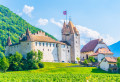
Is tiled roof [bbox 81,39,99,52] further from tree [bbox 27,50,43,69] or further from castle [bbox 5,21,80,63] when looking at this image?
tree [bbox 27,50,43,69]

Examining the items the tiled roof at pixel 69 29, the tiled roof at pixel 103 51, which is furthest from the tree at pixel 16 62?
the tiled roof at pixel 103 51

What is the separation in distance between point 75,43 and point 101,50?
11642 millimetres

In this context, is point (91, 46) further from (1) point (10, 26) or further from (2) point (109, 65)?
(1) point (10, 26)

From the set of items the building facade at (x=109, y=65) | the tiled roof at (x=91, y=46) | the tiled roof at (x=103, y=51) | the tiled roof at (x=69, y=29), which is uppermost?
the tiled roof at (x=69, y=29)

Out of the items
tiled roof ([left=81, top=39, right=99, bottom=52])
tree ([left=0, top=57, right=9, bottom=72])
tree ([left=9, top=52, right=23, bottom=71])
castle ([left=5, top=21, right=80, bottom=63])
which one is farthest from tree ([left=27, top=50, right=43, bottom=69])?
tiled roof ([left=81, top=39, right=99, bottom=52])

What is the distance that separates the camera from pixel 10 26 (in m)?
156

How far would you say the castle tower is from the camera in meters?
95.6

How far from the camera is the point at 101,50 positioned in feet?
319

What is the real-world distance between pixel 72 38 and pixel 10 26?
7210 cm

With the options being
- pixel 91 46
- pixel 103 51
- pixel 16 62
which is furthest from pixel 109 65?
pixel 16 62

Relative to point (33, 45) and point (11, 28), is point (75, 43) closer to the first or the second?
point (33, 45)

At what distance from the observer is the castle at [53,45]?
268 ft

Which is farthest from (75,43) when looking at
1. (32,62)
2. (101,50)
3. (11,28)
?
(11,28)

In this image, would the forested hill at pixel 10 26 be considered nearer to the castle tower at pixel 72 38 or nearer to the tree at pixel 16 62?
the castle tower at pixel 72 38
